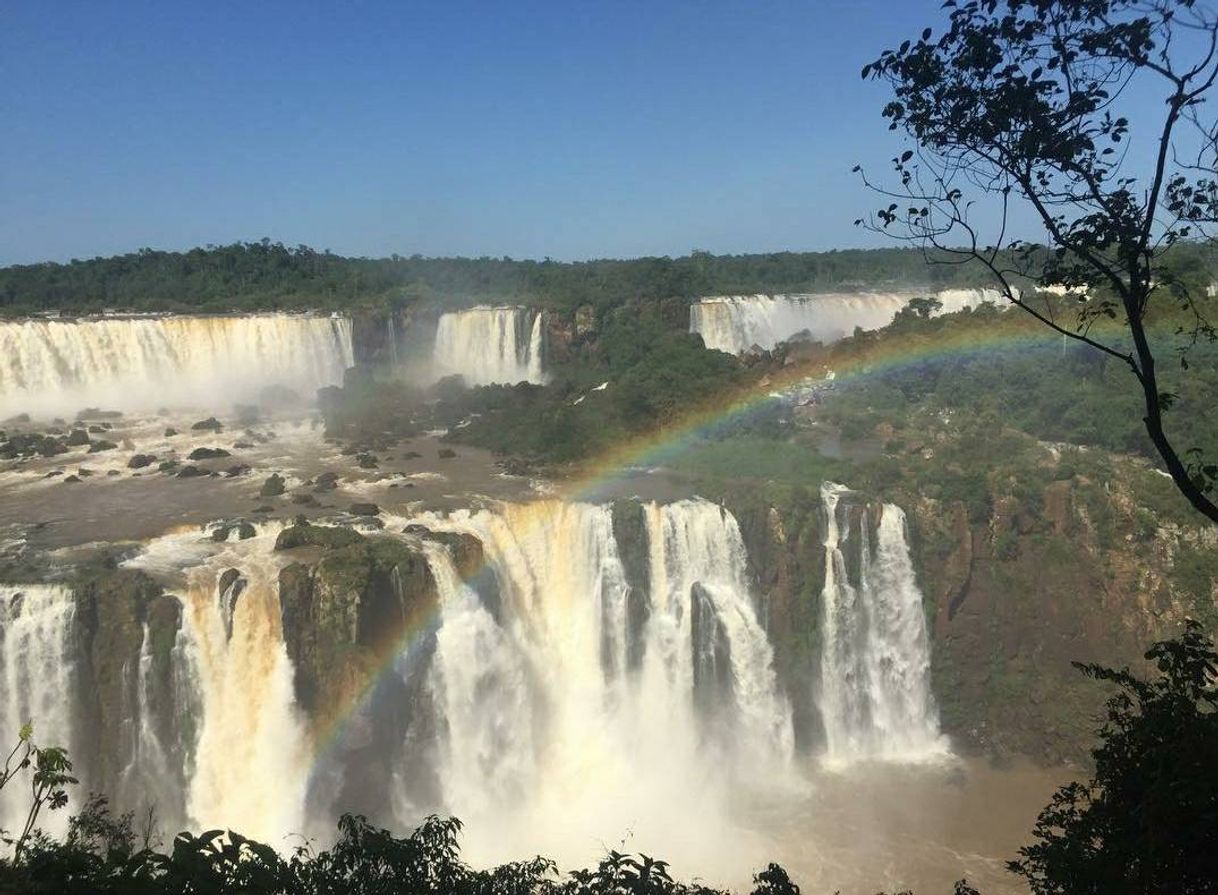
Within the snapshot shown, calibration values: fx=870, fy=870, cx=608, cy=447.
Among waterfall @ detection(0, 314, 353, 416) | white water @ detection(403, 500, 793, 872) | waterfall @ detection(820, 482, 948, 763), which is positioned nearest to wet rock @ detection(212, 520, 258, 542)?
white water @ detection(403, 500, 793, 872)

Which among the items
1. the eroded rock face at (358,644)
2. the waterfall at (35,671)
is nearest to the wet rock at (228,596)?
the eroded rock face at (358,644)

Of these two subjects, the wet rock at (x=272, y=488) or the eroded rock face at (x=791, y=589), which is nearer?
the eroded rock face at (x=791, y=589)

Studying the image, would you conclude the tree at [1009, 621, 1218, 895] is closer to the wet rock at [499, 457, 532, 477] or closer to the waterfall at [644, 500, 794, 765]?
the waterfall at [644, 500, 794, 765]

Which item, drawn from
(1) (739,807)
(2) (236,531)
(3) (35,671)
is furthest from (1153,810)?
(2) (236,531)

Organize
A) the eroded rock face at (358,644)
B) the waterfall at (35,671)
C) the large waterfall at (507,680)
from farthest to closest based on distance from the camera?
the eroded rock face at (358,644) < the large waterfall at (507,680) < the waterfall at (35,671)

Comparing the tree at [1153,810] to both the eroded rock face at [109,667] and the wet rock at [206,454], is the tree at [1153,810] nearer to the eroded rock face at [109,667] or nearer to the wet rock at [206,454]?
the eroded rock face at [109,667]

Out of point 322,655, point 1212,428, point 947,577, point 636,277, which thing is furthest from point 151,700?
point 636,277

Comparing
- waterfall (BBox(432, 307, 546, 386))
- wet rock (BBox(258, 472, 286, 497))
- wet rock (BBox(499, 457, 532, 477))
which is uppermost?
waterfall (BBox(432, 307, 546, 386))

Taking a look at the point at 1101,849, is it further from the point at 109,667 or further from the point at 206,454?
the point at 206,454
